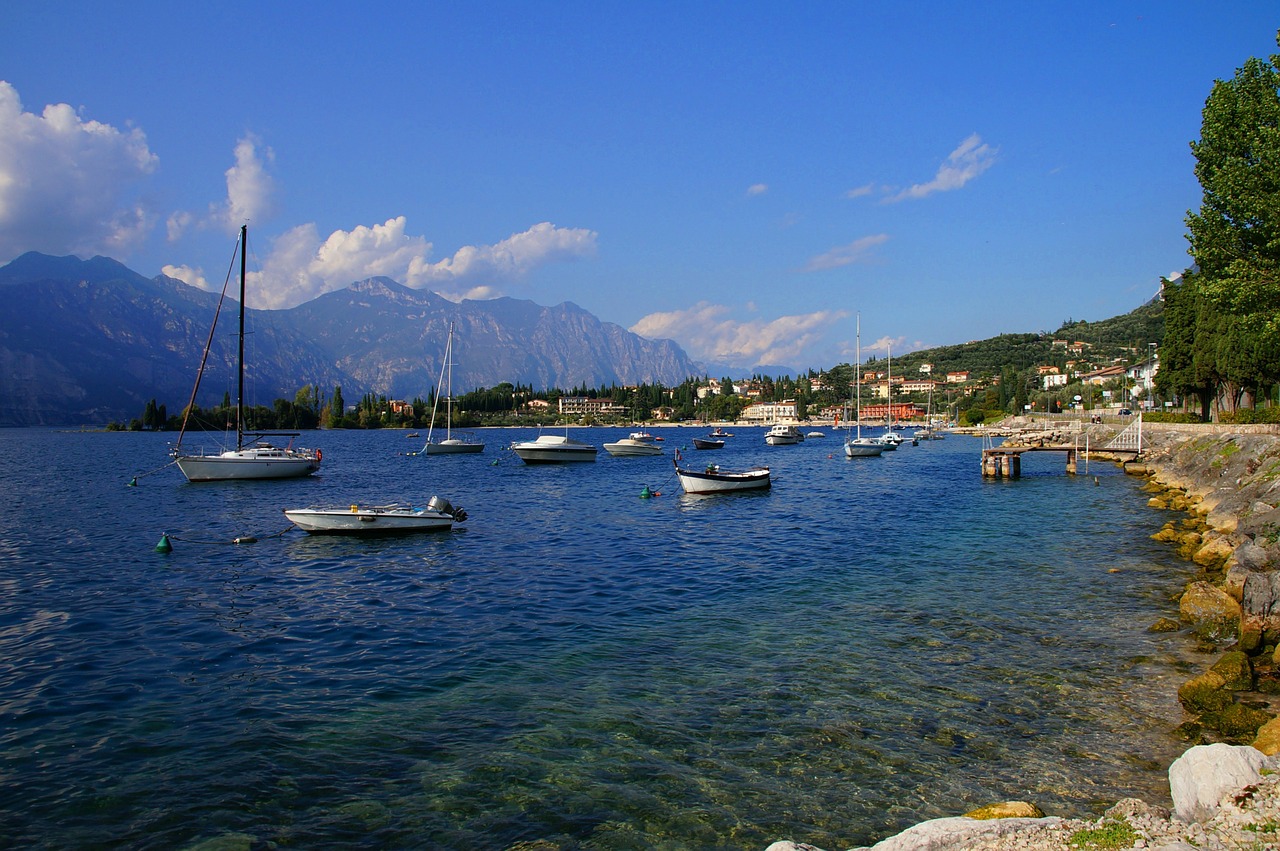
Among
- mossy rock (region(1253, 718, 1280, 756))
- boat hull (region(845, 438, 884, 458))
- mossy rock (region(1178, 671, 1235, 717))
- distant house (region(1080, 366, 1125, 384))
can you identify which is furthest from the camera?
distant house (region(1080, 366, 1125, 384))

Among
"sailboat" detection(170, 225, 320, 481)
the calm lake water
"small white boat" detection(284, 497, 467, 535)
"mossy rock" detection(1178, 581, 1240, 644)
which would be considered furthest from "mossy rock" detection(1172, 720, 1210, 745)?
"sailboat" detection(170, 225, 320, 481)

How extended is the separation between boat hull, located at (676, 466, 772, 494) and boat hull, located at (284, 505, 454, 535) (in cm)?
1776

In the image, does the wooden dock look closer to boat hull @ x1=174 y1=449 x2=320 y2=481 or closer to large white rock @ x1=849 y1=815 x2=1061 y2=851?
boat hull @ x1=174 y1=449 x2=320 y2=481

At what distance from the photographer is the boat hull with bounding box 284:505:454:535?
26.9 meters

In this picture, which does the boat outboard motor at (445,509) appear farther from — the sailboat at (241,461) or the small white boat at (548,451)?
the small white boat at (548,451)

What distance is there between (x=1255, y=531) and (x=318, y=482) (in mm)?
52915

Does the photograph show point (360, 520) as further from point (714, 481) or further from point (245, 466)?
point (245, 466)

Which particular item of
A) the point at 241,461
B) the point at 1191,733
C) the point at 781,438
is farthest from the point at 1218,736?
the point at 781,438

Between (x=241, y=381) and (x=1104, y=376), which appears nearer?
(x=241, y=381)

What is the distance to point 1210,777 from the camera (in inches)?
246

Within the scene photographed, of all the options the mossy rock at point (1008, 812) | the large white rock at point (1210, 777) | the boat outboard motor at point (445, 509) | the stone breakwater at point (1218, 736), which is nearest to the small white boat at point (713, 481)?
the boat outboard motor at point (445, 509)

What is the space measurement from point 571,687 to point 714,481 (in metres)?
31.2

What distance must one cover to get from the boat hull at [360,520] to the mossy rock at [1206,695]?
23761 mm

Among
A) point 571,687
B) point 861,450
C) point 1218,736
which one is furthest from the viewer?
point 861,450
